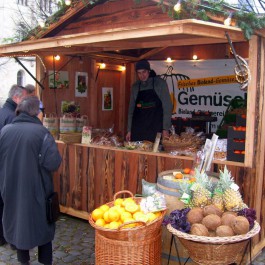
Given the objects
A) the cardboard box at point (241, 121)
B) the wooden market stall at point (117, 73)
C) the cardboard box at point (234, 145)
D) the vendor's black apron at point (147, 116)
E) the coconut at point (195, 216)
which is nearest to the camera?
the coconut at point (195, 216)

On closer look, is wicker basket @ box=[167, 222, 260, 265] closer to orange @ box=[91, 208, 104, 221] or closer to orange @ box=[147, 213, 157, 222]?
orange @ box=[147, 213, 157, 222]

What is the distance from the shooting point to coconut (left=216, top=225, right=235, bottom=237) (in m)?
2.91

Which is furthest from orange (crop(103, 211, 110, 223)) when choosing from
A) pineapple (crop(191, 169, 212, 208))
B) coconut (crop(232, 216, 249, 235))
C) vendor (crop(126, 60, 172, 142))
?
vendor (crop(126, 60, 172, 142))

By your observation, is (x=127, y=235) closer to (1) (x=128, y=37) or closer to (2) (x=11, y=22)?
(1) (x=128, y=37)

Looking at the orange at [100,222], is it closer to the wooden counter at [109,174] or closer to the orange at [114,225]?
the orange at [114,225]

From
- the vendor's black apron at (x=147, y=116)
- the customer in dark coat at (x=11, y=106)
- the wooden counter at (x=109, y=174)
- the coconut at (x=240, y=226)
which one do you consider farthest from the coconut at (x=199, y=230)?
the vendor's black apron at (x=147, y=116)

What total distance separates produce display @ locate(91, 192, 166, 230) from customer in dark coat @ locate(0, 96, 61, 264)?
0.80 meters

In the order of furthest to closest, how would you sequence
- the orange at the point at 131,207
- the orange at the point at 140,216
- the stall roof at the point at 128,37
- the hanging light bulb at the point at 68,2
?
the hanging light bulb at the point at 68,2, the stall roof at the point at 128,37, the orange at the point at 131,207, the orange at the point at 140,216

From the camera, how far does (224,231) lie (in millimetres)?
2912

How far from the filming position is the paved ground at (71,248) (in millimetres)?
4590

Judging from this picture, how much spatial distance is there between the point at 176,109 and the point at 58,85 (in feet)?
8.78

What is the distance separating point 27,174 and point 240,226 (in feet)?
7.05

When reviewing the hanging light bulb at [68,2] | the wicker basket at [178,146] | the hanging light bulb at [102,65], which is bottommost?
the wicker basket at [178,146]

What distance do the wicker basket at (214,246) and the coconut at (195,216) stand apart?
0.57 feet
